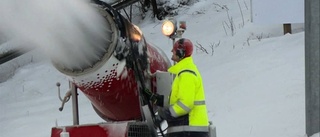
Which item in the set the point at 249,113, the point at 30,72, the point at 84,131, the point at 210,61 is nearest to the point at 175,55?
the point at 84,131

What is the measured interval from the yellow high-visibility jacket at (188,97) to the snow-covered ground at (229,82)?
3.41 feet

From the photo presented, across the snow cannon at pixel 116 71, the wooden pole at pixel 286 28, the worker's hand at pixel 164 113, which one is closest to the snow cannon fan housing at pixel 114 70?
the snow cannon at pixel 116 71

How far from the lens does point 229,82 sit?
34.4ft

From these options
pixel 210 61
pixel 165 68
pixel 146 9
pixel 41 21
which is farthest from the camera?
pixel 146 9

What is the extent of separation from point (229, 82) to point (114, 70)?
496 cm

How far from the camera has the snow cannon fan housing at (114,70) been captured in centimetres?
564

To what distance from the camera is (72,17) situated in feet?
17.5

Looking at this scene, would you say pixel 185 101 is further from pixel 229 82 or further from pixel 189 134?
pixel 229 82

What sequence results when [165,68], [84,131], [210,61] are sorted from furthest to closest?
[210,61] → [165,68] → [84,131]

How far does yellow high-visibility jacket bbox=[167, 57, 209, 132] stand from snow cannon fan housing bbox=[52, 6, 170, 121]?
0.96 ft

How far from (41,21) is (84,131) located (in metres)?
→ 1.00

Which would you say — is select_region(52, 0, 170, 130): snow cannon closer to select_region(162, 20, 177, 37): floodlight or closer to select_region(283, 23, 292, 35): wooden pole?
select_region(162, 20, 177, 37): floodlight
